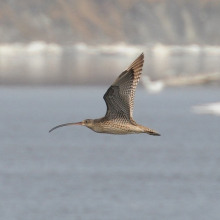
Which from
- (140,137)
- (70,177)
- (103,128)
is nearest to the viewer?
(103,128)

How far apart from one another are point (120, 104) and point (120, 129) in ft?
2.27

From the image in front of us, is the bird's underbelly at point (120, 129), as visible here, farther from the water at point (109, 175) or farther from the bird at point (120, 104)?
the water at point (109, 175)

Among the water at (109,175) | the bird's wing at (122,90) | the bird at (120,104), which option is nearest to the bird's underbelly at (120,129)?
the bird at (120,104)

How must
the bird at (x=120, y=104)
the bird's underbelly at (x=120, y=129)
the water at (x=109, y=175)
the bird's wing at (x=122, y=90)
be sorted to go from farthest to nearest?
the water at (x=109, y=175) < the bird's wing at (x=122, y=90) < the bird at (x=120, y=104) < the bird's underbelly at (x=120, y=129)

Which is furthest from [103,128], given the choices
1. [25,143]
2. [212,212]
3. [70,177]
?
[25,143]

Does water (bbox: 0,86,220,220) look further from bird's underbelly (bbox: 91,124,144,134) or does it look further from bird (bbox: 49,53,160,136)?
bird's underbelly (bbox: 91,124,144,134)

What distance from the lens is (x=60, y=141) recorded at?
152500 millimetres

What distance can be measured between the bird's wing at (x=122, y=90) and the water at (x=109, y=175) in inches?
2853

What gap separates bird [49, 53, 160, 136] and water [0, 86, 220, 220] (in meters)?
72.5

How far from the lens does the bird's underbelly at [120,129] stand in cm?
1102

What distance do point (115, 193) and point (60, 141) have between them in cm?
4988

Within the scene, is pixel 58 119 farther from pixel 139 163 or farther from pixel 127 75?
pixel 127 75

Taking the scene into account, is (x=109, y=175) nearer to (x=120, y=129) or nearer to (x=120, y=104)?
(x=120, y=104)

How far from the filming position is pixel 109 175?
370 feet
